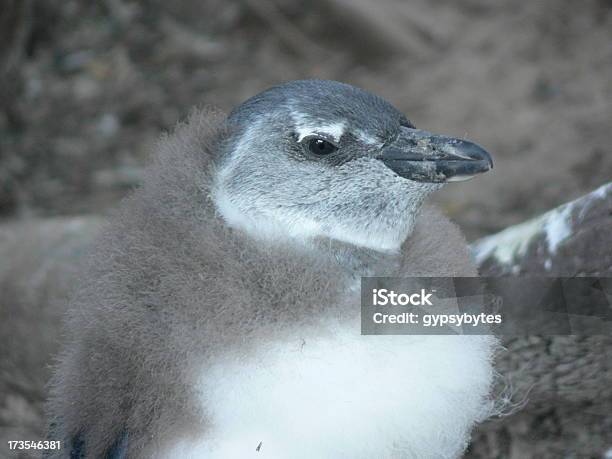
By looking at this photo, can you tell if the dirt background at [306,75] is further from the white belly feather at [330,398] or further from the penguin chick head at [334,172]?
the white belly feather at [330,398]

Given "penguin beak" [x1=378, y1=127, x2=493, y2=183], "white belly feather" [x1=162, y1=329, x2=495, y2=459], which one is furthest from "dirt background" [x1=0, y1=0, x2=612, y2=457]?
"white belly feather" [x1=162, y1=329, x2=495, y2=459]

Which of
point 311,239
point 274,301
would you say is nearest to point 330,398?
point 274,301

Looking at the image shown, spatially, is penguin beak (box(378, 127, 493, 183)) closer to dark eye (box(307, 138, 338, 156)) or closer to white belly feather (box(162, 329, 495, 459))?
dark eye (box(307, 138, 338, 156))

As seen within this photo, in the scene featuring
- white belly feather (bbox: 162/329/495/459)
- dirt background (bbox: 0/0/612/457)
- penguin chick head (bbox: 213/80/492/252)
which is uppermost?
dirt background (bbox: 0/0/612/457)

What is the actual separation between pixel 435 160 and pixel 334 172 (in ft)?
0.71

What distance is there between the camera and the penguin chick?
175 cm

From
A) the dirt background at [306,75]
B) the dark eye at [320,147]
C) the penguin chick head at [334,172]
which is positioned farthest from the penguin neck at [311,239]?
the dirt background at [306,75]

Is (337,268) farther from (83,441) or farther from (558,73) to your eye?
(558,73)

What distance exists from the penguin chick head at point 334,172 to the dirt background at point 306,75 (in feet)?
6.15

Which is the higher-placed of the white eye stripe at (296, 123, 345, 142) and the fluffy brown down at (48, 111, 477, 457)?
the white eye stripe at (296, 123, 345, 142)

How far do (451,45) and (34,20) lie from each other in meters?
2.29

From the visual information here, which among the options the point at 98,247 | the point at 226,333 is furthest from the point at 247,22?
the point at 226,333

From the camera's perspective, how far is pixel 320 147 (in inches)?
75.0

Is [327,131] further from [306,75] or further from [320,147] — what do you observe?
[306,75]
